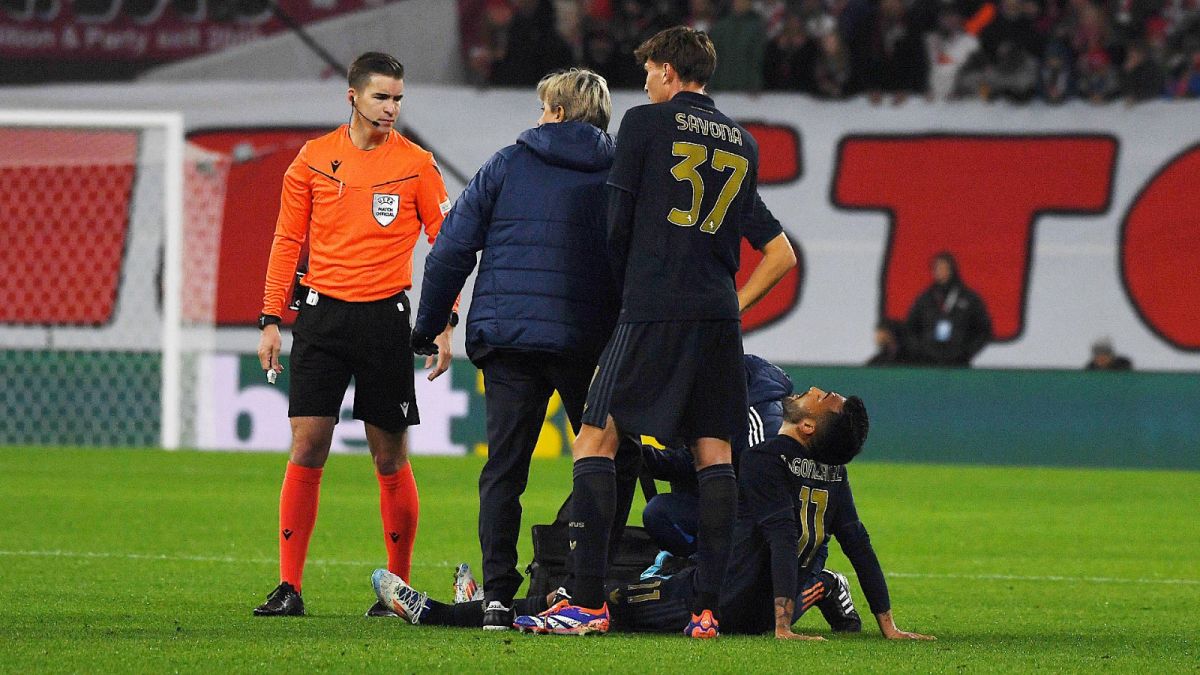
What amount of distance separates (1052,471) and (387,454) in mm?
10060

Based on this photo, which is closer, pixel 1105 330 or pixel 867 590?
pixel 867 590

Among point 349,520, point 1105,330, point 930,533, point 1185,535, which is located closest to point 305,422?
point 349,520

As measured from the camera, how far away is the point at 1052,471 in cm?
1545

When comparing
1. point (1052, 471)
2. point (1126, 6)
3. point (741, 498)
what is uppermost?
point (1126, 6)

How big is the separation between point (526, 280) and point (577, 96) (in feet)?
1.93

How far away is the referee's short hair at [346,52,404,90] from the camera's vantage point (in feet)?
20.7

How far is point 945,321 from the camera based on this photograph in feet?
57.8

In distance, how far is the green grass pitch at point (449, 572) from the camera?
5.08 meters

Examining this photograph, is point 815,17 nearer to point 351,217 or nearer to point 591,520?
point 351,217

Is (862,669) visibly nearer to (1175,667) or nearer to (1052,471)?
(1175,667)

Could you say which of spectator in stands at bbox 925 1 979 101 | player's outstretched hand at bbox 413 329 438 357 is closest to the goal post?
spectator in stands at bbox 925 1 979 101

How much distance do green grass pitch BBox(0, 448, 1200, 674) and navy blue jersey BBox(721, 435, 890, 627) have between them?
9.4 inches

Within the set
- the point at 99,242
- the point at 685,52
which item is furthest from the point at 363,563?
the point at 99,242

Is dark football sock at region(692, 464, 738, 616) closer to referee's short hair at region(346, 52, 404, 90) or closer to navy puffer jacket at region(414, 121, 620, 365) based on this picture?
navy puffer jacket at region(414, 121, 620, 365)
